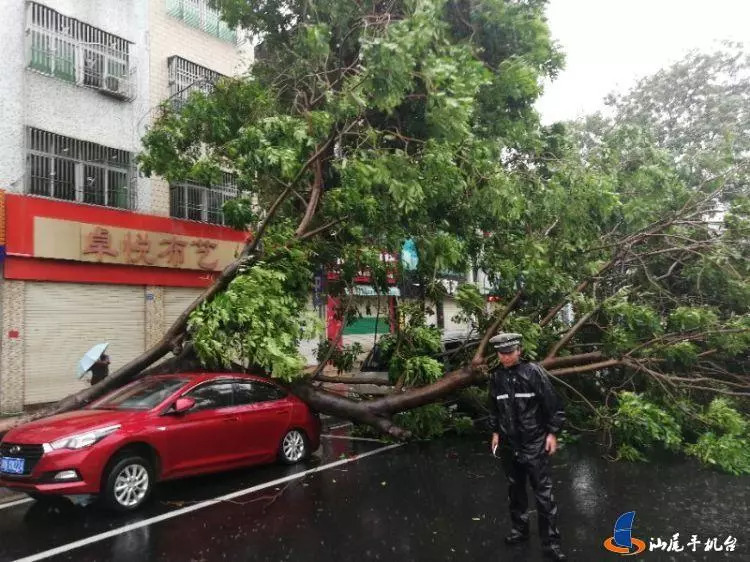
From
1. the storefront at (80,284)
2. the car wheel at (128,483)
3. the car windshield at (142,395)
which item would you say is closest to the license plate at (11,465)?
the car wheel at (128,483)

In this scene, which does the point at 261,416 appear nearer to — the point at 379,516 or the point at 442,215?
the point at 379,516

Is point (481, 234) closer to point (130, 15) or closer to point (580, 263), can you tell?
point (580, 263)

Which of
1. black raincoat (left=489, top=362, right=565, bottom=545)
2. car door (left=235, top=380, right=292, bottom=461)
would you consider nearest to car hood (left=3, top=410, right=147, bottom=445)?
car door (left=235, top=380, right=292, bottom=461)

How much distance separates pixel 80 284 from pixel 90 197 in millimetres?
1970

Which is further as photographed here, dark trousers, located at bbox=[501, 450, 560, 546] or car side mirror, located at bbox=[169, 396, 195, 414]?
car side mirror, located at bbox=[169, 396, 195, 414]

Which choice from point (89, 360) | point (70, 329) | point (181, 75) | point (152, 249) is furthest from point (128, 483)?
point (181, 75)

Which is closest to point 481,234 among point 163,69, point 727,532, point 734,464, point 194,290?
point 734,464

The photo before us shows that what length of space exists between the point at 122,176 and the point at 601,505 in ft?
40.9

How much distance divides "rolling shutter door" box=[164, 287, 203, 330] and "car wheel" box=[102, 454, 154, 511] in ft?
29.8

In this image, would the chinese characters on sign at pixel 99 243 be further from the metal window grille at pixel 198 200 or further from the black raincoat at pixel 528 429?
the black raincoat at pixel 528 429

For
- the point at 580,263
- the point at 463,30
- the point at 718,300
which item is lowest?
the point at 718,300

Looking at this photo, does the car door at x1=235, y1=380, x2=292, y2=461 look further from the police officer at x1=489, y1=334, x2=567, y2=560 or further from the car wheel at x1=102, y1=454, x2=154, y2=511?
the police officer at x1=489, y1=334, x2=567, y2=560

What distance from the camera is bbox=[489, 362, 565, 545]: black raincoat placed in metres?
4.71

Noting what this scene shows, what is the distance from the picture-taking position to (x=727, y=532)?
5312 millimetres
